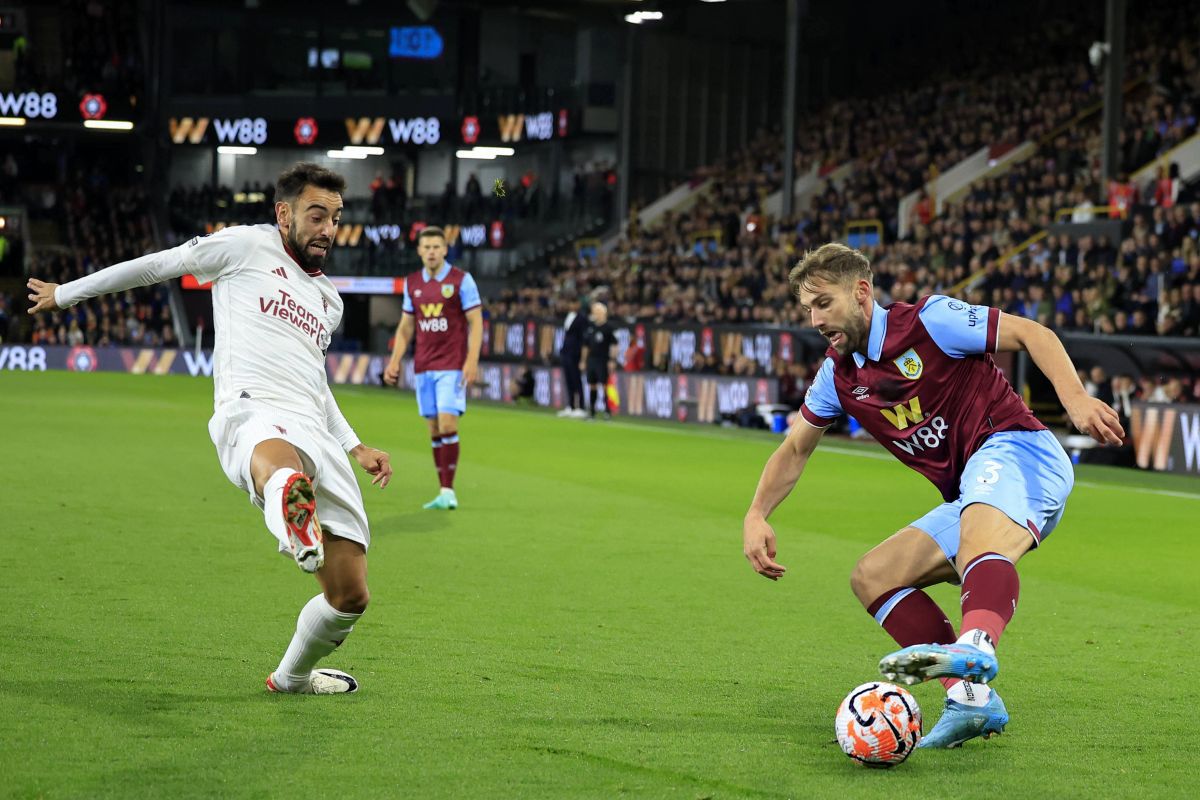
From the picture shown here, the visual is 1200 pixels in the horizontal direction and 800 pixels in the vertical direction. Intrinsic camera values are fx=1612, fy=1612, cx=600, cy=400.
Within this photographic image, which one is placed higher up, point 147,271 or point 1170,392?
point 147,271

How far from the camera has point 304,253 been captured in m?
6.48

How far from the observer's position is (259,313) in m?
6.41

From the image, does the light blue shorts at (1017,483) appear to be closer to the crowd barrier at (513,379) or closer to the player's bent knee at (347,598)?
the player's bent knee at (347,598)

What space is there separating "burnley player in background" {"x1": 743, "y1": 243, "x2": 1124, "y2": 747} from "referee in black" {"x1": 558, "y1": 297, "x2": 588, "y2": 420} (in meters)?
22.7

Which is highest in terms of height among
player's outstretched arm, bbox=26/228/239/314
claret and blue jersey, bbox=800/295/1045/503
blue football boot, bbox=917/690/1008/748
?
player's outstretched arm, bbox=26/228/239/314

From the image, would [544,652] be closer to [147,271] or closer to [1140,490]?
[147,271]

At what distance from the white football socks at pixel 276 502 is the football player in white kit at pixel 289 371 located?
16cm

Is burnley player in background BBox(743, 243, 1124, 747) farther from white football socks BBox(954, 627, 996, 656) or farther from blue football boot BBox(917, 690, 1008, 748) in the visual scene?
white football socks BBox(954, 627, 996, 656)

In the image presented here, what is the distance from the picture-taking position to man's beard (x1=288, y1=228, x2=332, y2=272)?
6.44 meters

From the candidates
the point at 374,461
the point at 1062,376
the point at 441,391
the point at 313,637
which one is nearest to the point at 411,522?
the point at 441,391

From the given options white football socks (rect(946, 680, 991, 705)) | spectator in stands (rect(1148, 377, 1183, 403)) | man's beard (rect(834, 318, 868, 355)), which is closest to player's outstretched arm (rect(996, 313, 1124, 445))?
man's beard (rect(834, 318, 868, 355))

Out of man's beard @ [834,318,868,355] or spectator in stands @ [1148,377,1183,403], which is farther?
spectator in stands @ [1148,377,1183,403]

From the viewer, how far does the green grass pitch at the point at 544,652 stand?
5297 millimetres

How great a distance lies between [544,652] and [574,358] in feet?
70.6
